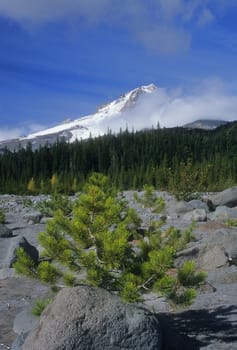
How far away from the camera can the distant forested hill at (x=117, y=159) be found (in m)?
78.2

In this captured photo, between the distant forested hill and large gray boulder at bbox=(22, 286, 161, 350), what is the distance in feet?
210

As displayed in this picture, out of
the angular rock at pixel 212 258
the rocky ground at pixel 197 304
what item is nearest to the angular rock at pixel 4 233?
the rocky ground at pixel 197 304

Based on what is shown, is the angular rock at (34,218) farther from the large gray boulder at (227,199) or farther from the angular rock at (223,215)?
the large gray boulder at (227,199)

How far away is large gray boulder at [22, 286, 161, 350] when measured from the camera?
25.1 feet

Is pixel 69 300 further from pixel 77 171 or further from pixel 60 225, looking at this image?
pixel 77 171

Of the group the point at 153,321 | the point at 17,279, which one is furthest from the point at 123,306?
the point at 17,279

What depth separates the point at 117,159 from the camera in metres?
103

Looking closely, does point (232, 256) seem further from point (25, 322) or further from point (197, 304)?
point (25, 322)

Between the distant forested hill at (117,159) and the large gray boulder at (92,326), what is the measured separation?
210ft

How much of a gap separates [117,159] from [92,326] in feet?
314

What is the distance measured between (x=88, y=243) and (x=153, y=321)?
5.46 ft

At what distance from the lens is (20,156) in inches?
4058

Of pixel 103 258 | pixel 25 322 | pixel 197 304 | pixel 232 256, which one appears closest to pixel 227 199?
pixel 232 256

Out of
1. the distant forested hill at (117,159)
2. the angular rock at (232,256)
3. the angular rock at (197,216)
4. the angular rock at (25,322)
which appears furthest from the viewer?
the distant forested hill at (117,159)
